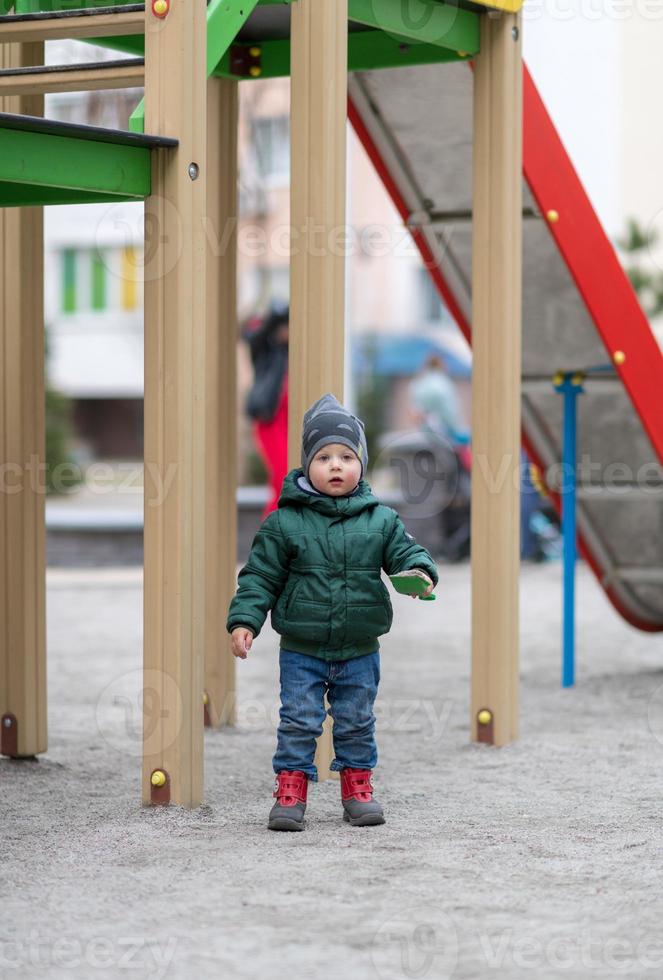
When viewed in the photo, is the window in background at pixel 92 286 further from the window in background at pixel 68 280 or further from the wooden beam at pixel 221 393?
the wooden beam at pixel 221 393

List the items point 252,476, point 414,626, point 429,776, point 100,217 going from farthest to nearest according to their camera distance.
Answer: point 100,217, point 252,476, point 414,626, point 429,776

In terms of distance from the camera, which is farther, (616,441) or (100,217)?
(100,217)

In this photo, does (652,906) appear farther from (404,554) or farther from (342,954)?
(404,554)

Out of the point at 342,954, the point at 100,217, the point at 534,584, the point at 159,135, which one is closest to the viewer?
the point at 342,954

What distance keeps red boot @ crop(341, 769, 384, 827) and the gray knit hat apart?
0.87 m

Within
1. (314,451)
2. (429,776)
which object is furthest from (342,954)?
(429,776)

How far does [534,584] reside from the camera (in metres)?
12.8

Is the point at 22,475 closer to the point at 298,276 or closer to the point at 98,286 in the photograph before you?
the point at 298,276

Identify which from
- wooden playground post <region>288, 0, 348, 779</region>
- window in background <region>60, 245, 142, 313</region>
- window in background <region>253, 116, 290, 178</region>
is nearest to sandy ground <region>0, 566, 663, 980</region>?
wooden playground post <region>288, 0, 348, 779</region>

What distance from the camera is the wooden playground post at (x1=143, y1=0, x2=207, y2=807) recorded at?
184 inches

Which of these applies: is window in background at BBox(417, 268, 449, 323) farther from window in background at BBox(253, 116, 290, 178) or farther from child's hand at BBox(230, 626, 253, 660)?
child's hand at BBox(230, 626, 253, 660)

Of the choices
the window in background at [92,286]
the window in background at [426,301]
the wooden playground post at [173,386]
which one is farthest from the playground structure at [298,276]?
the window in background at [92,286]

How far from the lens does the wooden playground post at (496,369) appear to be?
6059mm

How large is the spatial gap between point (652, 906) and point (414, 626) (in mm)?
6602
